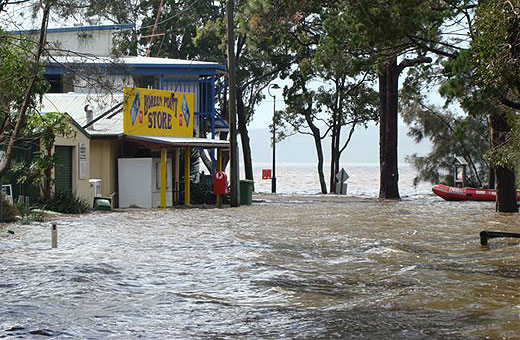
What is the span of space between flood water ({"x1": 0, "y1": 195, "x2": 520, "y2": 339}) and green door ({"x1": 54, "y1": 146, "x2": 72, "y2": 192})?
18.3 ft

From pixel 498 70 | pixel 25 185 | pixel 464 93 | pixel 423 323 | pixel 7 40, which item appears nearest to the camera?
pixel 423 323

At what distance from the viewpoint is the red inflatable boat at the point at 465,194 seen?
4438 centimetres

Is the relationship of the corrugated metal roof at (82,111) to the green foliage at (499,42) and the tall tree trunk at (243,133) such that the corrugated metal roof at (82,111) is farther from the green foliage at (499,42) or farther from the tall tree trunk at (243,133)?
the tall tree trunk at (243,133)

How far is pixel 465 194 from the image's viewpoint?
45.1m

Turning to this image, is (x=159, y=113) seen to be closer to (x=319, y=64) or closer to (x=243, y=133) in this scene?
(x=319, y=64)

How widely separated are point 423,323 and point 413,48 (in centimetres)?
1288

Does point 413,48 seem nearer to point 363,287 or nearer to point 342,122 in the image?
point 363,287

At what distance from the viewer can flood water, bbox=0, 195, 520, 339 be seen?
404 inches

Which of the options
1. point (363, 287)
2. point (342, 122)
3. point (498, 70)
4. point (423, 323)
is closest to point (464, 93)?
point (498, 70)

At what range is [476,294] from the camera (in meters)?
12.7

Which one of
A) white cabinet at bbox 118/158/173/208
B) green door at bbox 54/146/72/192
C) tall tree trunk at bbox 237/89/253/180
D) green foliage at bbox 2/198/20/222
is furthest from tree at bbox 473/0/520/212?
tall tree trunk at bbox 237/89/253/180

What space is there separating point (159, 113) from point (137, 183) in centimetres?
296

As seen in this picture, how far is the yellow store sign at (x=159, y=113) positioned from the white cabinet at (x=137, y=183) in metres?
1.07

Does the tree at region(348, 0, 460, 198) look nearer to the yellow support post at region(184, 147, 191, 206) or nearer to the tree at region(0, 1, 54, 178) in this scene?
the tree at region(0, 1, 54, 178)
